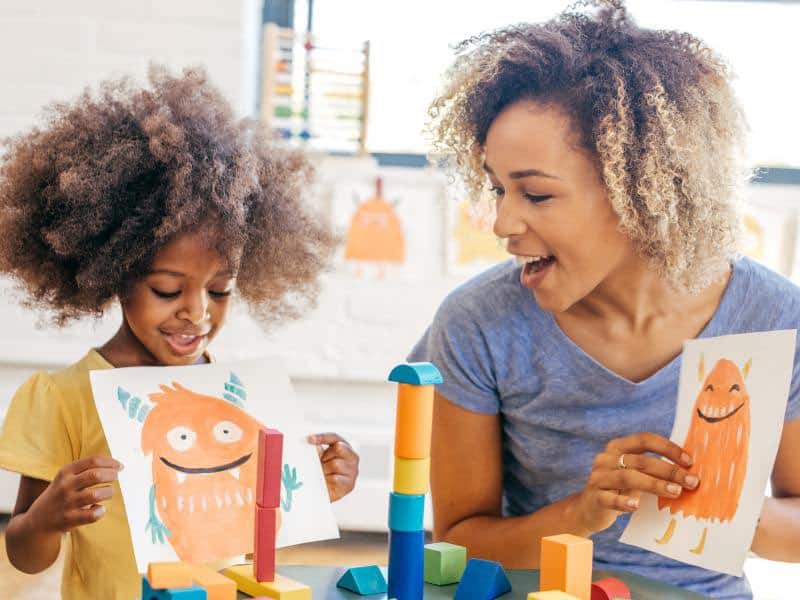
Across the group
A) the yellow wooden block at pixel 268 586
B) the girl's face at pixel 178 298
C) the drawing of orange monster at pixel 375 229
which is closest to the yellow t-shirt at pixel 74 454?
the girl's face at pixel 178 298

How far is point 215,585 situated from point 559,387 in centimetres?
58

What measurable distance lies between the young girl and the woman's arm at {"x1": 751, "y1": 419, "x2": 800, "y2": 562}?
47 cm

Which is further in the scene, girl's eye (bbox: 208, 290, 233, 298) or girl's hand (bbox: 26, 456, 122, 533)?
girl's eye (bbox: 208, 290, 233, 298)

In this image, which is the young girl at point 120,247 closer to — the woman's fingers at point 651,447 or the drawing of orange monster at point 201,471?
the drawing of orange monster at point 201,471

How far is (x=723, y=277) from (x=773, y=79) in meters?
1.78

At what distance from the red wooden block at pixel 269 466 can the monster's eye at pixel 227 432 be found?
27 cm

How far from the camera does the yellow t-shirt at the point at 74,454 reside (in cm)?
107

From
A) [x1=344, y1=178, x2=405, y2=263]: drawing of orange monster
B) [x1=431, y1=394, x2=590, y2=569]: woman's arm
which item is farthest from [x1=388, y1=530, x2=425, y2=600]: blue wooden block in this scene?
[x1=344, y1=178, x2=405, y2=263]: drawing of orange monster

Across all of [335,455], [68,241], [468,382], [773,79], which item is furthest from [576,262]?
[773,79]

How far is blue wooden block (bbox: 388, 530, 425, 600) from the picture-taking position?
77 cm

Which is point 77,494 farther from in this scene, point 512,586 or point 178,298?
point 512,586

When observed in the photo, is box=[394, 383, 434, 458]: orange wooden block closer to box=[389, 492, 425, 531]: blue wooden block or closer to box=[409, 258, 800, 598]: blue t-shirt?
box=[389, 492, 425, 531]: blue wooden block

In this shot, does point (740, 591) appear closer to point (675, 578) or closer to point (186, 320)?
point (675, 578)

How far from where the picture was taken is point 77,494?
37.1 inches
